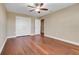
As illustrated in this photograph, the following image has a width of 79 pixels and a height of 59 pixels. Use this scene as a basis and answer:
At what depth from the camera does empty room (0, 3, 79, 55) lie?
10.8 feet

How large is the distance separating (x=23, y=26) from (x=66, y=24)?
12.2 ft

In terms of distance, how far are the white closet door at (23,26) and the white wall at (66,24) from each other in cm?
219

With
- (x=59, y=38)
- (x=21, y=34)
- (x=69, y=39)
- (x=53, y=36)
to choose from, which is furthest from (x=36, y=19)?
(x=69, y=39)

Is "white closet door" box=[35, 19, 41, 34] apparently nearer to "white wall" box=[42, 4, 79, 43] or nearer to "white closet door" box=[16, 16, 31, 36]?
"white closet door" box=[16, 16, 31, 36]

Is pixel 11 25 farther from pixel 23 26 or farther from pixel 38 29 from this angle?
pixel 38 29

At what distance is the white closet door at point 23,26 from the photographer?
6.75m

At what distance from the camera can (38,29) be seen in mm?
8570

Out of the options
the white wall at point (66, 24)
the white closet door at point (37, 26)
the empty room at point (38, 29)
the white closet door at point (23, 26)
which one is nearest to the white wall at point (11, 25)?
the empty room at point (38, 29)

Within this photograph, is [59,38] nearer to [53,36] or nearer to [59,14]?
[53,36]

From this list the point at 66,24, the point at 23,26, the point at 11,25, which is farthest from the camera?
the point at 23,26

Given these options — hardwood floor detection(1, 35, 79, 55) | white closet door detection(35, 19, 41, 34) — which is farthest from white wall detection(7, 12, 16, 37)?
white closet door detection(35, 19, 41, 34)

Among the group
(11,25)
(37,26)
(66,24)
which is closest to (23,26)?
(11,25)

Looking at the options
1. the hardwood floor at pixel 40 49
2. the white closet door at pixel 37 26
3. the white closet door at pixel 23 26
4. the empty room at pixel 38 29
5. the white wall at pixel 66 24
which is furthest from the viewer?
the white closet door at pixel 37 26

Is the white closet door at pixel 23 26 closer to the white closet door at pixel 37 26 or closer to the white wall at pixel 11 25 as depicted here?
the white wall at pixel 11 25
